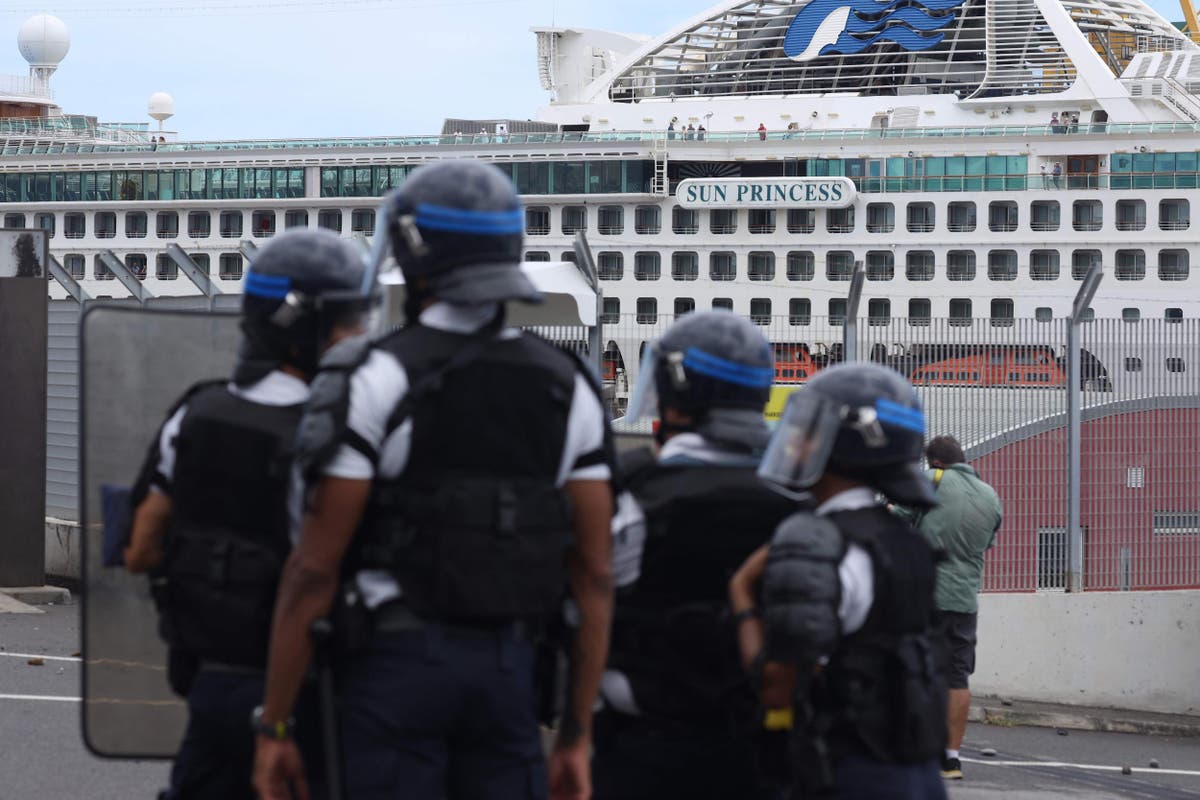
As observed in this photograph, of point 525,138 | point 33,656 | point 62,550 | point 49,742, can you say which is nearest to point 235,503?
point 49,742

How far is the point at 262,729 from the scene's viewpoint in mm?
2693

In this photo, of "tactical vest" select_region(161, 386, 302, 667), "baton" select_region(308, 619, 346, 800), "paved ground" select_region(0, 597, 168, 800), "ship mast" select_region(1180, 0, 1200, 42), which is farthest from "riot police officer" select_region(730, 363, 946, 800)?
"ship mast" select_region(1180, 0, 1200, 42)

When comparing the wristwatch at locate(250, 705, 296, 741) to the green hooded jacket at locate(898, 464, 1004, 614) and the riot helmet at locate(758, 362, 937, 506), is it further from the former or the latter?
the green hooded jacket at locate(898, 464, 1004, 614)

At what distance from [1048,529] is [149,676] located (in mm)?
7033

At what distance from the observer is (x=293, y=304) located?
3123 millimetres

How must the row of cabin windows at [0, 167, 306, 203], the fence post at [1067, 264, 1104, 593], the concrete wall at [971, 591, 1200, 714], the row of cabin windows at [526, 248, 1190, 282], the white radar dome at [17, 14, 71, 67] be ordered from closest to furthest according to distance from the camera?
the concrete wall at [971, 591, 1200, 714]
the fence post at [1067, 264, 1104, 593]
the row of cabin windows at [526, 248, 1190, 282]
the row of cabin windows at [0, 167, 306, 203]
the white radar dome at [17, 14, 71, 67]

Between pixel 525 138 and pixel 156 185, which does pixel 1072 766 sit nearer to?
pixel 525 138

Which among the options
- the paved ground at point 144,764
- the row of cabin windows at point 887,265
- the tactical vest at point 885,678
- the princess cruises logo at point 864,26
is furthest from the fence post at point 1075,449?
the princess cruises logo at point 864,26

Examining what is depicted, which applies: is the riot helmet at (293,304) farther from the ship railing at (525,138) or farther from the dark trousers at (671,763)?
the ship railing at (525,138)

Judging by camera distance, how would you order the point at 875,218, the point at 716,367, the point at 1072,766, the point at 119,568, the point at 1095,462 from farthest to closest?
the point at 875,218
the point at 1095,462
the point at 1072,766
the point at 119,568
the point at 716,367

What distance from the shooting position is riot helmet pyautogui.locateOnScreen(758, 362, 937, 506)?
9.66ft

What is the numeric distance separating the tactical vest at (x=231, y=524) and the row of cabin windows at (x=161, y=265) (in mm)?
40439

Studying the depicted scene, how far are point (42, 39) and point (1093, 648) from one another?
156ft

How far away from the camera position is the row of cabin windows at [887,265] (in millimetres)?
37438
